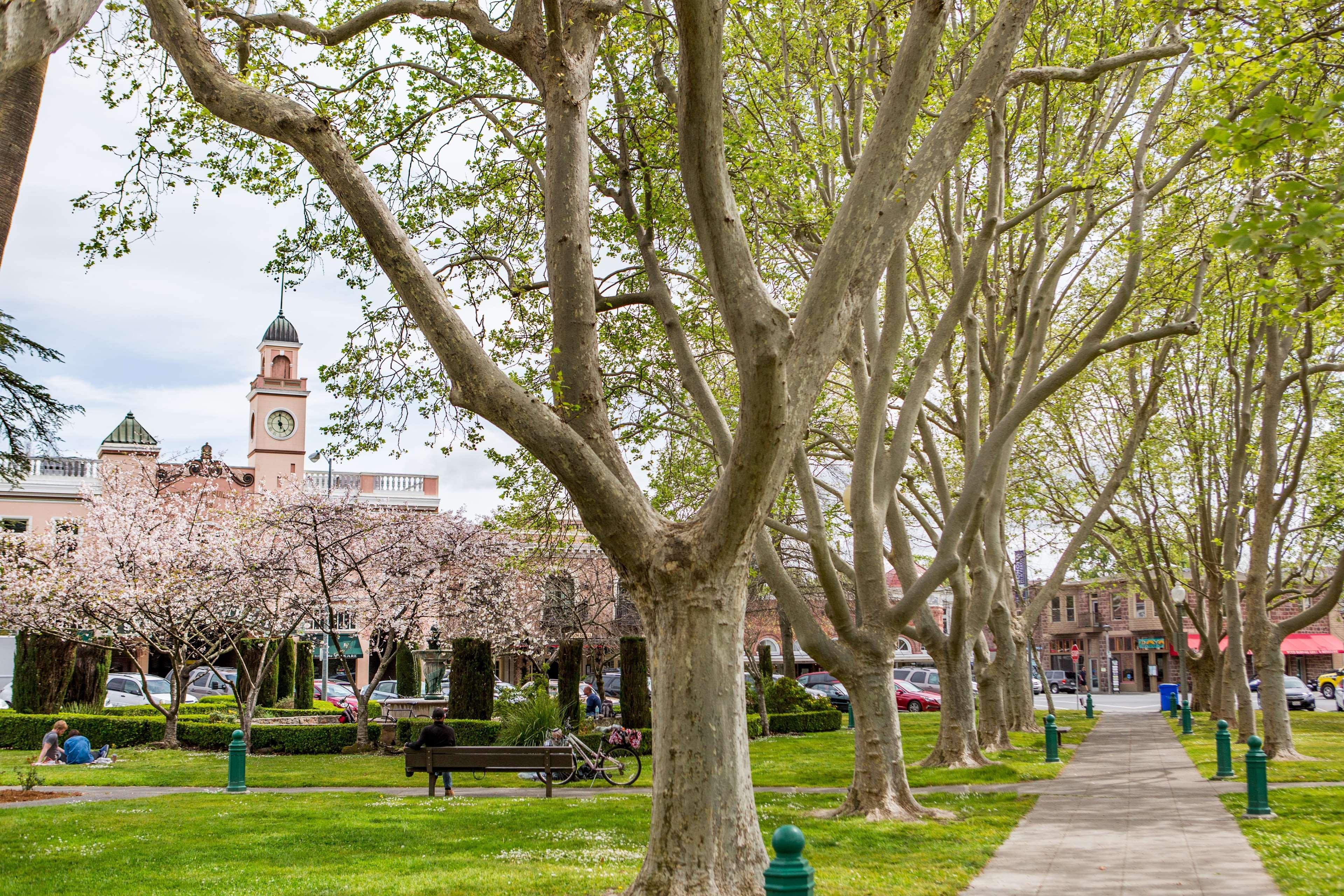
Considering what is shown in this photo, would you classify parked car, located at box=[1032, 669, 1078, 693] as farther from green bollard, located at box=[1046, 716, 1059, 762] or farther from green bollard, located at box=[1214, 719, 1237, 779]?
green bollard, located at box=[1214, 719, 1237, 779]

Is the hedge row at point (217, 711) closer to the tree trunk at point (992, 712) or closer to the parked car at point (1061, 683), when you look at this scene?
the tree trunk at point (992, 712)

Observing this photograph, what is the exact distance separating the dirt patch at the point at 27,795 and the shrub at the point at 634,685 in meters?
15.1

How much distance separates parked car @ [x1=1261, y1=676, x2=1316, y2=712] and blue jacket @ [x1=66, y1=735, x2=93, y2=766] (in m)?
36.7

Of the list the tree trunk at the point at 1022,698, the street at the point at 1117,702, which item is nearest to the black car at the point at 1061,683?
the street at the point at 1117,702

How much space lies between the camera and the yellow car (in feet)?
142

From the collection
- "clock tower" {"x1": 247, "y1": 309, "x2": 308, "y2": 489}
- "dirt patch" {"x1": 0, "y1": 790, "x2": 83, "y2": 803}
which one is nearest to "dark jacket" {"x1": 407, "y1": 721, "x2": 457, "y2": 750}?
"dirt patch" {"x1": 0, "y1": 790, "x2": 83, "y2": 803}

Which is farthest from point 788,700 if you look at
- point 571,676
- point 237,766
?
point 237,766

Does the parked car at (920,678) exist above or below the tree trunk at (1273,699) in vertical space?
below

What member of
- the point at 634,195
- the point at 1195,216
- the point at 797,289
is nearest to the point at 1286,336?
the point at 1195,216

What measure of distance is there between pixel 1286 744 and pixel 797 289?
36.8 ft

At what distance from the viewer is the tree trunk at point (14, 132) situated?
20.2 feet

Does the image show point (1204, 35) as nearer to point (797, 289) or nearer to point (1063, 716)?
point (797, 289)

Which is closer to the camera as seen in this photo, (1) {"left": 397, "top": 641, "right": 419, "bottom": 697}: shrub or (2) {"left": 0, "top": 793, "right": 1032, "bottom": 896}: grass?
(2) {"left": 0, "top": 793, "right": 1032, "bottom": 896}: grass

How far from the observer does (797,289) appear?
19.0 metres
